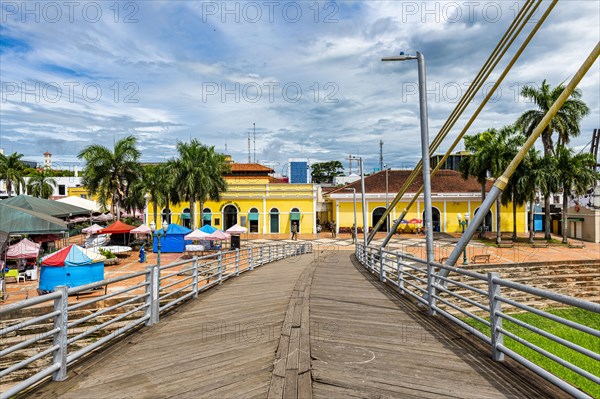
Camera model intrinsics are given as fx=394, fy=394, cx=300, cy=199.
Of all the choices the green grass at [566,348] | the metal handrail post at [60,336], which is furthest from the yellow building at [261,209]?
the metal handrail post at [60,336]

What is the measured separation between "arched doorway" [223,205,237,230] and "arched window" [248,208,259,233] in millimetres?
1786

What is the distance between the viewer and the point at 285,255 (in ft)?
82.0

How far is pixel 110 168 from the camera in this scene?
35.6 meters

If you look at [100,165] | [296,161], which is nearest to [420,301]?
[100,165]

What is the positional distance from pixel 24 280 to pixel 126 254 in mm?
9606

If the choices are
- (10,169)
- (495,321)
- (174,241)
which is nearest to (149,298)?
(495,321)

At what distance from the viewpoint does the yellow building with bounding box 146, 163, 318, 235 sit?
4662cm

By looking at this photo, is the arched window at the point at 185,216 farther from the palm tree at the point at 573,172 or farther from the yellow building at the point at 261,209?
the palm tree at the point at 573,172

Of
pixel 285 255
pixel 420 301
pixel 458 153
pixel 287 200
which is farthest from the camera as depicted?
pixel 458 153

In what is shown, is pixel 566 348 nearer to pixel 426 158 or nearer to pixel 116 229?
pixel 426 158

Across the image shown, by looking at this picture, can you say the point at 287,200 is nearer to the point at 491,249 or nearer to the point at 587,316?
the point at 491,249

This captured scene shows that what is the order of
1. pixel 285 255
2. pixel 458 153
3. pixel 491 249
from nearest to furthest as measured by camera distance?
pixel 285 255 → pixel 491 249 → pixel 458 153

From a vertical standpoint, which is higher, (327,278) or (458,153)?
(458,153)

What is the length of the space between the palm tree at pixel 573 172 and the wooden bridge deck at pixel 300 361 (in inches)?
1360
